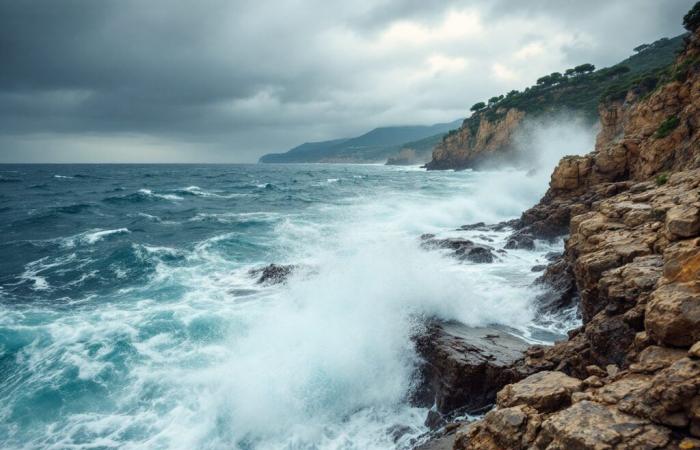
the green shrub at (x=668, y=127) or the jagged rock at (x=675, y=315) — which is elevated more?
the green shrub at (x=668, y=127)

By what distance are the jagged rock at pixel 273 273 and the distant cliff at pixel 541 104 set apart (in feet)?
229

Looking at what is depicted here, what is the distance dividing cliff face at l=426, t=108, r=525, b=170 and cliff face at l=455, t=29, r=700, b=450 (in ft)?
255

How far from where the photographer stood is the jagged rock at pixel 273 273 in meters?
17.3

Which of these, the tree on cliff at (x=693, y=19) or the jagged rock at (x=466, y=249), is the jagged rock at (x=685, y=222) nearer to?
the jagged rock at (x=466, y=249)

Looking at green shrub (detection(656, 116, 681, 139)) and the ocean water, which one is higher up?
green shrub (detection(656, 116, 681, 139))

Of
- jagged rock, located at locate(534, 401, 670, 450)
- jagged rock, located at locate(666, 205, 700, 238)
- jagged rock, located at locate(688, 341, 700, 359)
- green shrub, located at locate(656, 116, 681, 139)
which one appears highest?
green shrub, located at locate(656, 116, 681, 139)

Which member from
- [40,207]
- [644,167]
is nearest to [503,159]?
[644,167]

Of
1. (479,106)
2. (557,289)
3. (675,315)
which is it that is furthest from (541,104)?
(675,315)

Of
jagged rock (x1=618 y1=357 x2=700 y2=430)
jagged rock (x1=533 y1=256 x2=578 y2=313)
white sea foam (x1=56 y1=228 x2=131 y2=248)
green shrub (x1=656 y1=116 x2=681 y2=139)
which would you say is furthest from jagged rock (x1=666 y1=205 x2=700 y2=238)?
white sea foam (x1=56 y1=228 x2=131 y2=248)

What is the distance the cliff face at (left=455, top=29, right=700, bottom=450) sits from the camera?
399cm

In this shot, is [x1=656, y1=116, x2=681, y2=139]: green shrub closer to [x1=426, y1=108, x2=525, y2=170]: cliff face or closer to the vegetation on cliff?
the vegetation on cliff

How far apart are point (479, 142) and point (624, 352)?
9107 cm

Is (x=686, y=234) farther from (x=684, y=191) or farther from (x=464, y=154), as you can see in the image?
(x=464, y=154)

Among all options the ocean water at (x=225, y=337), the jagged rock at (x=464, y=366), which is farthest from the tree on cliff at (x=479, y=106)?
the jagged rock at (x=464, y=366)
